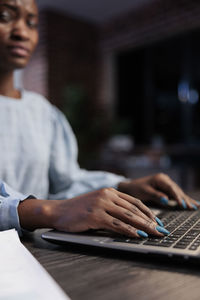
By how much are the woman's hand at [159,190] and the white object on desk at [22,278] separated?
429 millimetres

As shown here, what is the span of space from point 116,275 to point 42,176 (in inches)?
24.5

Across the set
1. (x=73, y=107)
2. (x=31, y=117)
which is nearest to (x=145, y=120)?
(x=73, y=107)

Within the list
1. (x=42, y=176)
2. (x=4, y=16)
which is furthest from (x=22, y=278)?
(x=4, y=16)

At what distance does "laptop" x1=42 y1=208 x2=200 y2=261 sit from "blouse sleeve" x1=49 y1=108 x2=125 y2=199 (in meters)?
0.39

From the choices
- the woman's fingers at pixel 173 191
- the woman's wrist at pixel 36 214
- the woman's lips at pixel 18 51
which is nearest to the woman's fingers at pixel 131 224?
the woman's wrist at pixel 36 214

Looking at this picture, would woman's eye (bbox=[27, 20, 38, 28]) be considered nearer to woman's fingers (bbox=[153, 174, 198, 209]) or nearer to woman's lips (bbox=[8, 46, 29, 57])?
woman's lips (bbox=[8, 46, 29, 57])

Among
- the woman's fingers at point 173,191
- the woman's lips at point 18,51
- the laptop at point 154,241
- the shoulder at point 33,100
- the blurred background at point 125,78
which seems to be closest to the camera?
the laptop at point 154,241

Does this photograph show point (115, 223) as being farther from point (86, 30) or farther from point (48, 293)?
point (86, 30)

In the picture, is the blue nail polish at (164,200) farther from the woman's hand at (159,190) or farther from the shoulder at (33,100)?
the shoulder at (33,100)

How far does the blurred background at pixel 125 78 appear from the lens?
4223 millimetres

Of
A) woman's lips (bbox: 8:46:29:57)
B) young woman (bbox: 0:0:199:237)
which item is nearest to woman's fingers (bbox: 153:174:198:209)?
young woman (bbox: 0:0:199:237)

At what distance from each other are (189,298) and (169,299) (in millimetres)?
22

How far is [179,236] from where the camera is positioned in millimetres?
511

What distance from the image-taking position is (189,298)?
0.36 meters
